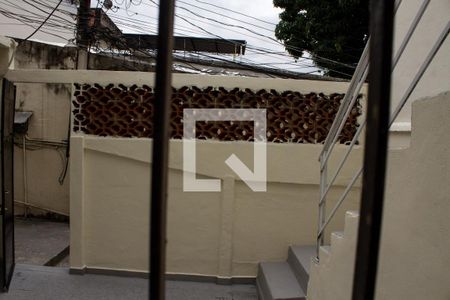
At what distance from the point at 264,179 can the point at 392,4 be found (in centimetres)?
353

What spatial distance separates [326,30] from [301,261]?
6.14 meters

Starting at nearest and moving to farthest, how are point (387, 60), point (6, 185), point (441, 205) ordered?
point (387, 60), point (441, 205), point (6, 185)

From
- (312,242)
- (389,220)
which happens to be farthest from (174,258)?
(389,220)

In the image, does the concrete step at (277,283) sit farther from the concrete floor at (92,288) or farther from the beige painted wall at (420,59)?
the beige painted wall at (420,59)

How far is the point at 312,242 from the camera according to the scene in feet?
14.3

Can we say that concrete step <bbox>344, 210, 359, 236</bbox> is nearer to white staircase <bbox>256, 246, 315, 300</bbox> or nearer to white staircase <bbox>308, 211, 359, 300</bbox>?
white staircase <bbox>308, 211, 359, 300</bbox>

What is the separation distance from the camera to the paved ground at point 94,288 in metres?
3.91

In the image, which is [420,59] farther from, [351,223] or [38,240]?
[38,240]

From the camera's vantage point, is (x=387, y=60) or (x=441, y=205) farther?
(x=441, y=205)

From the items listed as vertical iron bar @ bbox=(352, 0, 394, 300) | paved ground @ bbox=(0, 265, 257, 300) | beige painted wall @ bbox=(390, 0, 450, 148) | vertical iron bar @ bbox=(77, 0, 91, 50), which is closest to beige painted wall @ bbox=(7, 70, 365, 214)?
vertical iron bar @ bbox=(77, 0, 91, 50)

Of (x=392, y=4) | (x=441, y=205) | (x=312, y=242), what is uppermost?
(x=392, y=4)

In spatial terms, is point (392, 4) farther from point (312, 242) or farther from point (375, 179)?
point (312, 242)

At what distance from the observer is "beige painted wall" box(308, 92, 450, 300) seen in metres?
1.67

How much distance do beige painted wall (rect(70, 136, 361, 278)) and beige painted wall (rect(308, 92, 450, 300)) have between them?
2.20 meters
